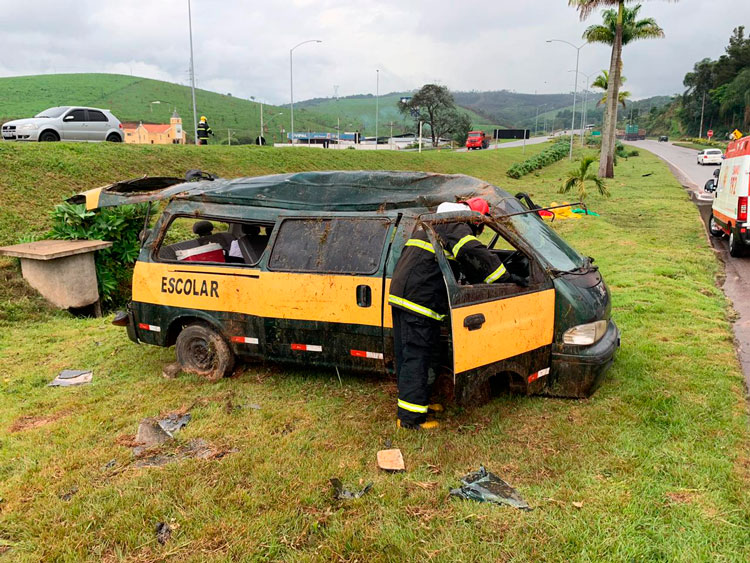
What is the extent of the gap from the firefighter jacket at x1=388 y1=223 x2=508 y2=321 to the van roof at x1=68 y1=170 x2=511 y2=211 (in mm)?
1038

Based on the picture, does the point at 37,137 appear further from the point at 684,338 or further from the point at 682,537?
the point at 682,537

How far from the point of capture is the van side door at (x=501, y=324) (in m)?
4.05

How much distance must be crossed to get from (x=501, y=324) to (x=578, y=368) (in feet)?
2.88

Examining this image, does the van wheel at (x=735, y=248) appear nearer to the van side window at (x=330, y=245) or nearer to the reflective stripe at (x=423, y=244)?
the van side window at (x=330, y=245)

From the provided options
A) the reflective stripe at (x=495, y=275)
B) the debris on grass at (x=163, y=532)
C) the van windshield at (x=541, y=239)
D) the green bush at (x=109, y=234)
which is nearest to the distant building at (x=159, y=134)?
the green bush at (x=109, y=234)

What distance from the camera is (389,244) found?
4906 mm

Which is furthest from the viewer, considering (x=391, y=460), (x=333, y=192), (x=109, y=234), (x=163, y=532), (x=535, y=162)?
(x=535, y=162)

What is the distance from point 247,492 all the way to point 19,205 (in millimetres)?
10564

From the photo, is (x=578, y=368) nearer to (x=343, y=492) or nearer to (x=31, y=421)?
(x=343, y=492)

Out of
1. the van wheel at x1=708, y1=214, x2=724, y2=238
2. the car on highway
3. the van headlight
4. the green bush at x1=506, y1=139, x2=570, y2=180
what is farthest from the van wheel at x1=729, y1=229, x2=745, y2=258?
the green bush at x1=506, y1=139, x2=570, y2=180

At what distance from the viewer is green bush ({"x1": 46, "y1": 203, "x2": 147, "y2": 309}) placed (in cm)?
912

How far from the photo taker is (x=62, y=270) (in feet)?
27.9

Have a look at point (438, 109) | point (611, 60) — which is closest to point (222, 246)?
point (611, 60)

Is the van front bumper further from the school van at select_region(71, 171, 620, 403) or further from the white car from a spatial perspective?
the white car
